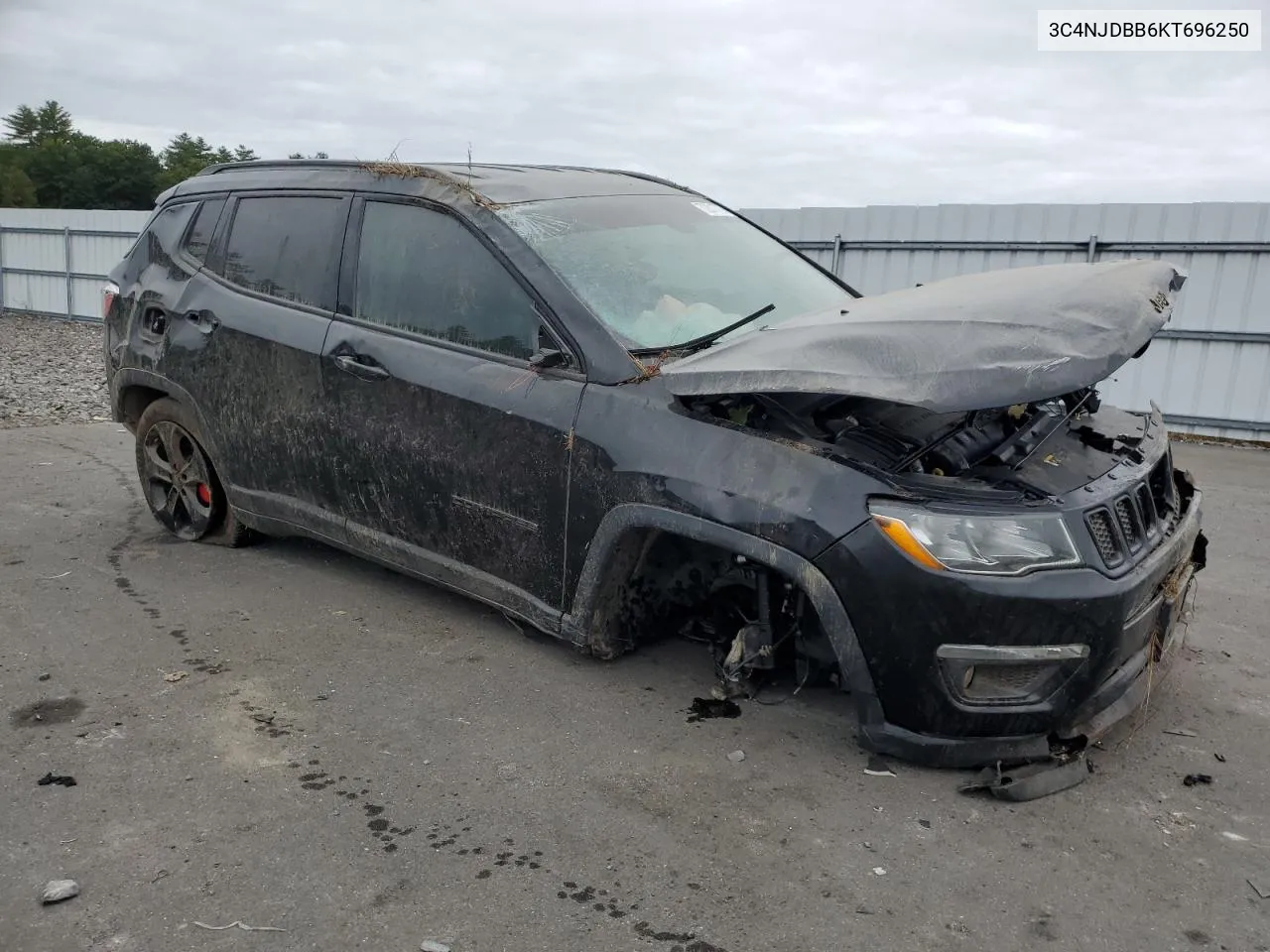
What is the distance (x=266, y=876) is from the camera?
248 cm

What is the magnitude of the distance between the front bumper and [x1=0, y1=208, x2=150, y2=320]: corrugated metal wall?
1874 centimetres

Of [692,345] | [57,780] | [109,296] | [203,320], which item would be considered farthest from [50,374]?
[692,345]

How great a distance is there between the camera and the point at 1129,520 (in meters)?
3.02

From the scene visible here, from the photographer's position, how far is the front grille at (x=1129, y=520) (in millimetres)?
2850

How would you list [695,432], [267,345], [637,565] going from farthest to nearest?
[267,345]
[637,565]
[695,432]

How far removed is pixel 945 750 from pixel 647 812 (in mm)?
887

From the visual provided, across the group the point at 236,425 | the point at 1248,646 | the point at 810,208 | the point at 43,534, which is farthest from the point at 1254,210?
the point at 43,534

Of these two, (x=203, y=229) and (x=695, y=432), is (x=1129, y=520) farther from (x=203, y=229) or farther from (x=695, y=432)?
(x=203, y=229)

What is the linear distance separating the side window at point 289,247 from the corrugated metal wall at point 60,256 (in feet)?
51.2

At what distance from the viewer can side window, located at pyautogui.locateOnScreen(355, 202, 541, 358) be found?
3613mm

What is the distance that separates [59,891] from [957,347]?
2.71 m

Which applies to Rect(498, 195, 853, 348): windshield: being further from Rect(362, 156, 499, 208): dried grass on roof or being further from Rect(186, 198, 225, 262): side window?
Rect(186, 198, 225, 262): side window

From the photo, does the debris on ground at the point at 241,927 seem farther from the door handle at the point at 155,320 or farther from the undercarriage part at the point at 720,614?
the door handle at the point at 155,320

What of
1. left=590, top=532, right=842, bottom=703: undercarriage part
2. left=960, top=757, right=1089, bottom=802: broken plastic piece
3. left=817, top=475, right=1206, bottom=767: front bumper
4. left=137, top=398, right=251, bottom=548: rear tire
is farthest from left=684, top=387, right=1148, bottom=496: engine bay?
left=137, top=398, right=251, bottom=548: rear tire
